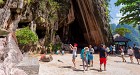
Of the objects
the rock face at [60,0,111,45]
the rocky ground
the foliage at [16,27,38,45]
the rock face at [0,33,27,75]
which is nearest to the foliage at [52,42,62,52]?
the foliage at [16,27,38,45]

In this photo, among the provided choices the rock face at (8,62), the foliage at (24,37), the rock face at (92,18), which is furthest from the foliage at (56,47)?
the rock face at (8,62)

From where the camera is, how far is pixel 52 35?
893 inches

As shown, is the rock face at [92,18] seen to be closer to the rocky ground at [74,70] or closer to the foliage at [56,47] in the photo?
the foliage at [56,47]

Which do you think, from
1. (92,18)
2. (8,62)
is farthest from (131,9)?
(8,62)

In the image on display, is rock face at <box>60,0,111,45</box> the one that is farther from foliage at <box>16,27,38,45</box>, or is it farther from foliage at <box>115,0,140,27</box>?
foliage at <box>16,27,38,45</box>

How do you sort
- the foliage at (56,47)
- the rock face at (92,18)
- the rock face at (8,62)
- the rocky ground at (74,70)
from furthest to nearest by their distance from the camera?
the rock face at (92,18) < the foliage at (56,47) < the rocky ground at (74,70) < the rock face at (8,62)

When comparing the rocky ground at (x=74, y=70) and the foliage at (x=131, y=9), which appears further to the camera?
the foliage at (x=131, y=9)

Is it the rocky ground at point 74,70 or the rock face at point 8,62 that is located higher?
the rock face at point 8,62

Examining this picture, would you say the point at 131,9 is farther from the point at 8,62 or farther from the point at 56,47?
the point at 8,62

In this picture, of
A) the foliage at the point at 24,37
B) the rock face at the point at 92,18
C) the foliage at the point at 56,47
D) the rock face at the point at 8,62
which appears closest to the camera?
the rock face at the point at 8,62

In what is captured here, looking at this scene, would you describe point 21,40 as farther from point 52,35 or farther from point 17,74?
point 17,74

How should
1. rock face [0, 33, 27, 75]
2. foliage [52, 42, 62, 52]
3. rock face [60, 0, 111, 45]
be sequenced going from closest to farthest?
rock face [0, 33, 27, 75], foliage [52, 42, 62, 52], rock face [60, 0, 111, 45]

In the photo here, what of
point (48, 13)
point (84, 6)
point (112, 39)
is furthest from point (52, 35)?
point (112, 39)

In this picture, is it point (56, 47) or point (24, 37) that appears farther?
point (56, 47)
